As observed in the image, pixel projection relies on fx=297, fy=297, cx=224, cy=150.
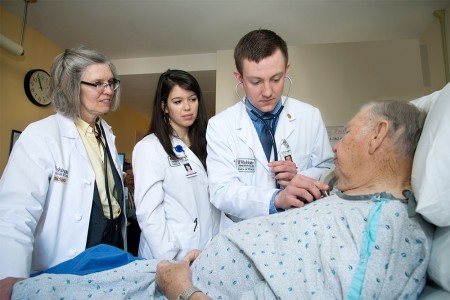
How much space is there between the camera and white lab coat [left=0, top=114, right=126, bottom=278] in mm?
853

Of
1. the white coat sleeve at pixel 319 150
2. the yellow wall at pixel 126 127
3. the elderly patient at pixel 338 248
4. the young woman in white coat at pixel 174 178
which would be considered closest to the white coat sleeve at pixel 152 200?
the young woman in white coat at pixel 174 178

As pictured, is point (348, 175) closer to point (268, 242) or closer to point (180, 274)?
point (268, 242)

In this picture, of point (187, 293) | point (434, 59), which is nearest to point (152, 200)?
point (187, 293)

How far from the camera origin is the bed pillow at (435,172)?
0.64 m

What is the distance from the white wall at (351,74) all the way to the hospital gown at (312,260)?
1.71 metres

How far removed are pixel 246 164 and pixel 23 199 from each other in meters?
0.78

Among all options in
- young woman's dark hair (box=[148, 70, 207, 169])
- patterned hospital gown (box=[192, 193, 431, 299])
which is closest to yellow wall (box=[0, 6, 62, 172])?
young woman's dark hair (box=[148, 70, 207, 169])

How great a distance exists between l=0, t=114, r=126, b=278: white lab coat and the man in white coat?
512 mm

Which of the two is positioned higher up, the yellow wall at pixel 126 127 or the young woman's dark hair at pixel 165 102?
the yellow wall at pixel 126 127

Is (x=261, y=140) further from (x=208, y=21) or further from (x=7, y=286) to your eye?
(x=208, y=21)

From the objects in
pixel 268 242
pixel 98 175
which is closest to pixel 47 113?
pixel 98 175

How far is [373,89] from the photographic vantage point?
2.36 metres

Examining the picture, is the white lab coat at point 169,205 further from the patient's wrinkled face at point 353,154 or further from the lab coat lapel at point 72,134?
the patient's wrinkled face at point 353,154

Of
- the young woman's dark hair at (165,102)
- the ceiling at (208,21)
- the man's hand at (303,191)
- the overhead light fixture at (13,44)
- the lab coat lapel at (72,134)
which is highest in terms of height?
the ceiling at (208,21)
